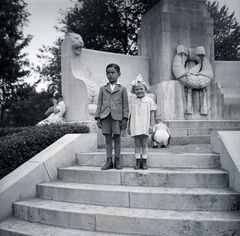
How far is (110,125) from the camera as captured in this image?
4422 millimetres

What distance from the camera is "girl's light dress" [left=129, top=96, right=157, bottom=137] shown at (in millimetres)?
4281

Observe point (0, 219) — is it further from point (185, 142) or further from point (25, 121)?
point (25, 121)

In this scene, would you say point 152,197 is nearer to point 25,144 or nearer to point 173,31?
point 25,144

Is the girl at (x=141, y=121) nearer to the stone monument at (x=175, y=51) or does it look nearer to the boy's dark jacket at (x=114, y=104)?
the boy's dark jacket at (x=114, y=104)

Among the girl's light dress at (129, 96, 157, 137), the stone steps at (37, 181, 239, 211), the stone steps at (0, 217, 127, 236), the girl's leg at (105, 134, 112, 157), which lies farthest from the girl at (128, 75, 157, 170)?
the stone steps at (0, 217, 127, 236)

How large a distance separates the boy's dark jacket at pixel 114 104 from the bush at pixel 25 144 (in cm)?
173

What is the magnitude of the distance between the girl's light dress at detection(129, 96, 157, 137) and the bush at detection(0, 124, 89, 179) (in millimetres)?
2198

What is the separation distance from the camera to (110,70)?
173 inches

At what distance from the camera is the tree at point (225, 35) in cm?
2095

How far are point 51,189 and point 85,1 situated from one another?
18.0 metres

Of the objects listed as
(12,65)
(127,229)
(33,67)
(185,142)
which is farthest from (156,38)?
(33,67)

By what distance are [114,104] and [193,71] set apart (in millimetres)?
5058

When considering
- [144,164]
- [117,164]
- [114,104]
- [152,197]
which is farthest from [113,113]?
[152,197]

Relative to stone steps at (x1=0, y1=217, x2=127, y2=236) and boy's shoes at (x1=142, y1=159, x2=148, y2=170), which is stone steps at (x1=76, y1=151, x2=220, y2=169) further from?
stone steps at (x1=0, y1=217, x2=127, y2=236)
